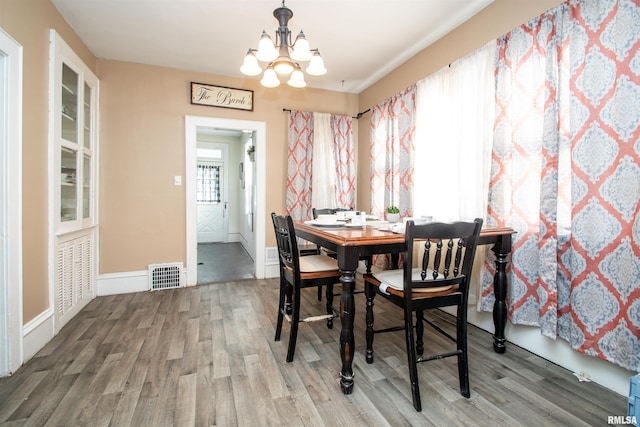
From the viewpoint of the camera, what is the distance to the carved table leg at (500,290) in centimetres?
205

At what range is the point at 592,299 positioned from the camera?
1726mm

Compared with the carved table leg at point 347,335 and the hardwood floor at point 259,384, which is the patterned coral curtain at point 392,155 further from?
the carved table leg at point 347,335

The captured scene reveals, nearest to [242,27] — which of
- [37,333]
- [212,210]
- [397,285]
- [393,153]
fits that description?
[393,153]

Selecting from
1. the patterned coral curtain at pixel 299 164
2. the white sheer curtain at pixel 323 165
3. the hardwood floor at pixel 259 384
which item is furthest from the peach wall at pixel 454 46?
the hardwood floor at pixel 259 384

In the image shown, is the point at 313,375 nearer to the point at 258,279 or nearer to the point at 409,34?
the point at 258,279

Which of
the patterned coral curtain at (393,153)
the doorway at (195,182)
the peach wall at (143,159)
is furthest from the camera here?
the doorway at (195,182)

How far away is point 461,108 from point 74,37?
11.6 ft

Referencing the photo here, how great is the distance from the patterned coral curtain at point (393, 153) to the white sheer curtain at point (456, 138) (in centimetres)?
12

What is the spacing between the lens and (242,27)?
2816 mm

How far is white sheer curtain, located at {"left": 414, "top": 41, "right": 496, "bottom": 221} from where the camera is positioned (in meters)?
2.45

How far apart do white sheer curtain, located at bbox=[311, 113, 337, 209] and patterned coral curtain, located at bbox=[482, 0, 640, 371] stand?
2.27m

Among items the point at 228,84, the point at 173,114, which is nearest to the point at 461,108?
the point at 228,84

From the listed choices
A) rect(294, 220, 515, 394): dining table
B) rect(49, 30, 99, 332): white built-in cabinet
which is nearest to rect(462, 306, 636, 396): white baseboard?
rect(294, 220, 515, 394): dining table

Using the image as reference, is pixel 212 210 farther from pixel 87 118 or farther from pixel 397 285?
pixel 397 285
